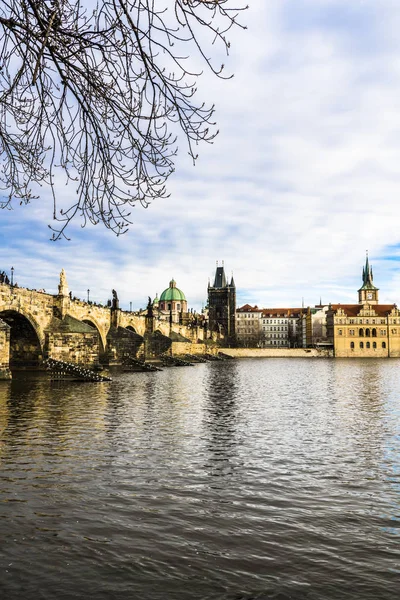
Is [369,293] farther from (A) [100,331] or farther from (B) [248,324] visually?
(A) [100,331]

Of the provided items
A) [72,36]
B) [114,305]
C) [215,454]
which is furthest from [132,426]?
[114,305]

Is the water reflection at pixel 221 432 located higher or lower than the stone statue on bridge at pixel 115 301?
lower

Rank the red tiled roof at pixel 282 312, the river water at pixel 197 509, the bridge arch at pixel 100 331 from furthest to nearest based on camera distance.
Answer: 1. the red tiled roof at pixel 282 312
2. the bridge arch at pixel 100 331
3. the river water at pixel 197 509

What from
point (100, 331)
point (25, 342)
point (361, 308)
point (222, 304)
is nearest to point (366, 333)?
point (361, 308)

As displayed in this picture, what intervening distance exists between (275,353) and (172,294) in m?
51.7

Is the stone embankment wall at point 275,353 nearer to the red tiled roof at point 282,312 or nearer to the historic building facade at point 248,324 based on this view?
the historic building facade at point 248,324

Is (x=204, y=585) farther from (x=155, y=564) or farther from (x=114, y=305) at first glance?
(x=114, y=305)

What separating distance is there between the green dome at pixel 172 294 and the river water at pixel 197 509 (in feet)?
470

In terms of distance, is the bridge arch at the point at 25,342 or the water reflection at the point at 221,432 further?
the bridge arch at the point at 25,342

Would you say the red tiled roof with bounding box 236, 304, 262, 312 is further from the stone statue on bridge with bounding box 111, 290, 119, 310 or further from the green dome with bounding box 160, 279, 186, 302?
the stone statue on bridge with bounding box 111, 290, 119, 310

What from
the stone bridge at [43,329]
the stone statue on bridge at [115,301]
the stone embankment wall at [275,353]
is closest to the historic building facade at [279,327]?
the stone embankment wall at [275,353]

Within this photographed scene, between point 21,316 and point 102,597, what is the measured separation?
1266 inches

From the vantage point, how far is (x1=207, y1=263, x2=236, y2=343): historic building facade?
159500 millimetres

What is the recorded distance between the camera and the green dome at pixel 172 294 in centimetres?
15957
